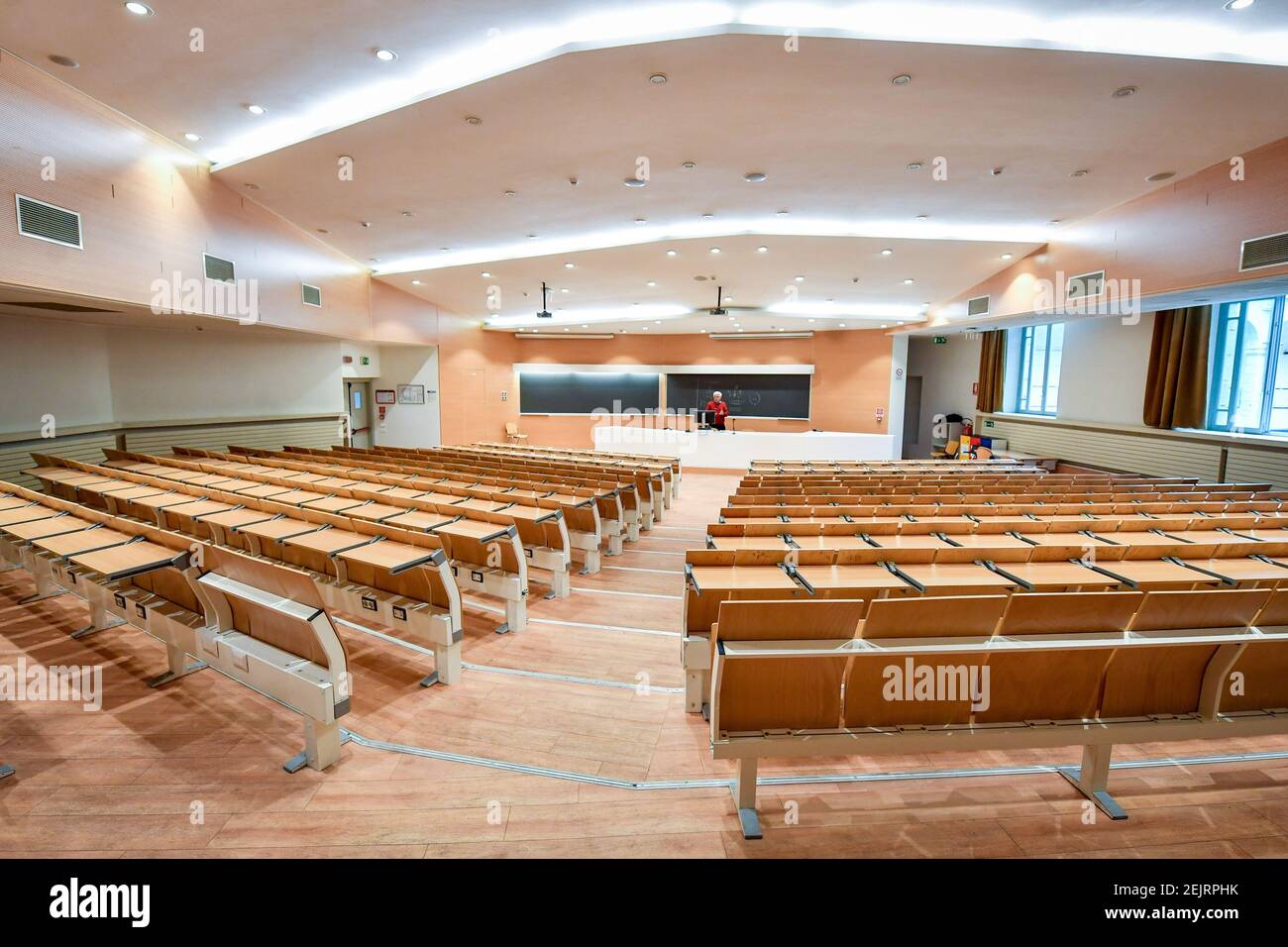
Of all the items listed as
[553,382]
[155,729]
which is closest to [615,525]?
[155,729]

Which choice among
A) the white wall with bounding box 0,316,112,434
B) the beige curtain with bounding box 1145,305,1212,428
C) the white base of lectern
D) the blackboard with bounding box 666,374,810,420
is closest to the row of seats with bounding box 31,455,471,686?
the white wall with bounding box 0,316,112,434

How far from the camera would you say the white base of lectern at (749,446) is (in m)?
13.7

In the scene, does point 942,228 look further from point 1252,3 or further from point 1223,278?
point 1252,3

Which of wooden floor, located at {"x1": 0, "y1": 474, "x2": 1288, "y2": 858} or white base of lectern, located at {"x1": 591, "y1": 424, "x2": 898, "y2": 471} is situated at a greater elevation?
white base of lectern, located at {"x1": 591, "y1": 424, "x2": 898, "y2": 471}

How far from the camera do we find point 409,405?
14.9m

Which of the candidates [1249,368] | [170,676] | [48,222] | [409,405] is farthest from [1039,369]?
[48,222]

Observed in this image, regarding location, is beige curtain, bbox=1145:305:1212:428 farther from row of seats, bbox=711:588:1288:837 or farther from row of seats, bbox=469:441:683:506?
row of seats, bbox=711:588:1288:837

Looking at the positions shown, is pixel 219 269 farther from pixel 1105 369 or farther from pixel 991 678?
pixel 1105 369

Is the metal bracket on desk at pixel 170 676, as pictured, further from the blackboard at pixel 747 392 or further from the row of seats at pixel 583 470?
the blackboard at pixel 747 392

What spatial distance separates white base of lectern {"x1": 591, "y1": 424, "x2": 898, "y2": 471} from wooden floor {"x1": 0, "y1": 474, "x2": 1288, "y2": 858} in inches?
422

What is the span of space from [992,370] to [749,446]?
670 centimetres

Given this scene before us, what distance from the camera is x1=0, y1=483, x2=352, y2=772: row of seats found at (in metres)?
2.67

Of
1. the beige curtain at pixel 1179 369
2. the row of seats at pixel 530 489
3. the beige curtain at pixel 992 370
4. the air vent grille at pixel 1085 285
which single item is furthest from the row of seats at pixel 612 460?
the beige curtain at pixel 992 370
